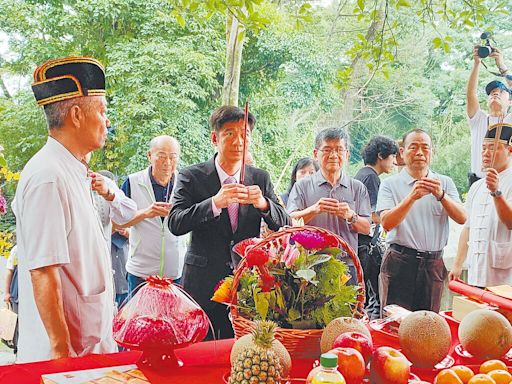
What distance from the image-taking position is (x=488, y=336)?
4.62 ft

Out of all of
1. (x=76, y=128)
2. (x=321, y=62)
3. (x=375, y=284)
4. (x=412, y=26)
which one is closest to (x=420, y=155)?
(x=375, y=284)

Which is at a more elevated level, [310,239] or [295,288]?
[310,239]

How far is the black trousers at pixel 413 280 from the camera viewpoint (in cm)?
290

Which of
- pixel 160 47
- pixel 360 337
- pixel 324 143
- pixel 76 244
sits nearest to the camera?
pixel 360 337

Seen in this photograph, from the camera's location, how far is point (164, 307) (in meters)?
1.30

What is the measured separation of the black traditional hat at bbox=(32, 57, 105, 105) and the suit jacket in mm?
639

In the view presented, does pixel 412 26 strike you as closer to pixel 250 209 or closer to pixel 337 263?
pixel 250 209

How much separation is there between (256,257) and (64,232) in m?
0.50

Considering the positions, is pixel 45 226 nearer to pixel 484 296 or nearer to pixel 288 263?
pixel 288 263

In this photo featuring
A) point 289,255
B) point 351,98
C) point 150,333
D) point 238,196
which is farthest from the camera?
point 351,98

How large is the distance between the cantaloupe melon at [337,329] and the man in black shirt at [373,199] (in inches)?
77.8

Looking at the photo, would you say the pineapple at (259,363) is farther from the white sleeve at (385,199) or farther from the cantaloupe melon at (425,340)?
the white sleeve at (385,199)

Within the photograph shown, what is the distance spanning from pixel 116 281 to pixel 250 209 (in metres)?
1.29

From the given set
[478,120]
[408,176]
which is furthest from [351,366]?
[478,120]
